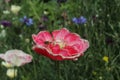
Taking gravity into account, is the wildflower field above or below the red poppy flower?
below

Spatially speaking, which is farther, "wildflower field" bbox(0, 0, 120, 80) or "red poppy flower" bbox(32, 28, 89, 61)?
"wildflower field" bbox(0, 0, 120, 80)

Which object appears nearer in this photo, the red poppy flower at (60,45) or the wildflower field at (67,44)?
the red poppy flower at (60,45)

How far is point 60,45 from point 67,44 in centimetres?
6

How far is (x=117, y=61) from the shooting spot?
2857 mm

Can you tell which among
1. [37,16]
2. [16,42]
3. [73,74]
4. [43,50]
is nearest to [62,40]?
[43,50]

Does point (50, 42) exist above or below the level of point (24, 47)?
above

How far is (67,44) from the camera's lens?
1997 mm

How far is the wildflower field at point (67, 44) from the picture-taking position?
1938 millimetres

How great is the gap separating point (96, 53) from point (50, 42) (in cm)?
91

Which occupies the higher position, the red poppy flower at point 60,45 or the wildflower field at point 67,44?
the red poppy flower at point 60,45

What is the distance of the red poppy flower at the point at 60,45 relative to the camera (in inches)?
70.9

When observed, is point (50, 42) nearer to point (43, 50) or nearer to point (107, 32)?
point (43, 50)

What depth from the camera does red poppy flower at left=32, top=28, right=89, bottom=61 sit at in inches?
70.9

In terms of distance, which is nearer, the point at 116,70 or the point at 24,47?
the point at 116,70
